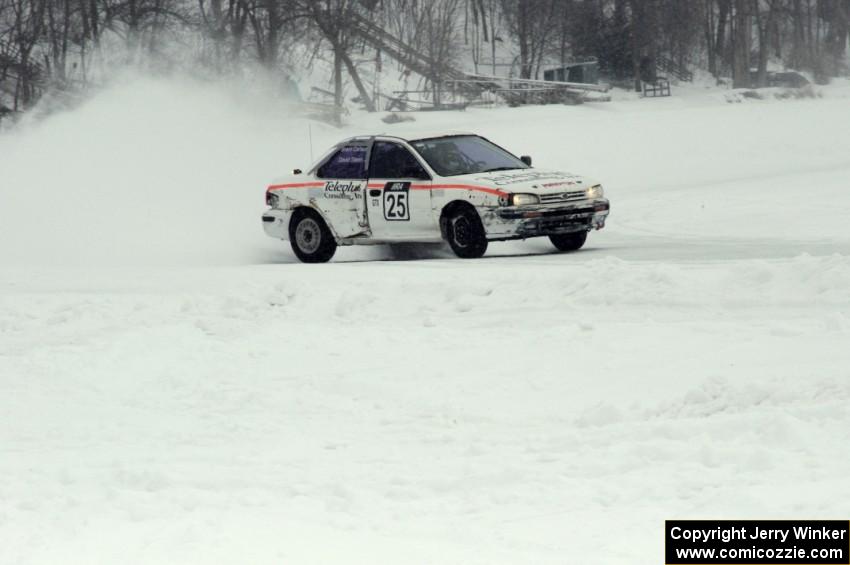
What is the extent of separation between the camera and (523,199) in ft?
44.5

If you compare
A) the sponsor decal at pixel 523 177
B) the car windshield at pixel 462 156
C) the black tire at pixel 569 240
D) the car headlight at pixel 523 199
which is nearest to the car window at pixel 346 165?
the car windshield at pixel 462 156

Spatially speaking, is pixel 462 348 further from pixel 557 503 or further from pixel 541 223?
pixel 541 223

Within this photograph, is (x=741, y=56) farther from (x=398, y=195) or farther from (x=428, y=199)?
(x=428, y=199)

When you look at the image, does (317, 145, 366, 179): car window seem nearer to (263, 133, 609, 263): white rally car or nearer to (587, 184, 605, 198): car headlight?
(263, 133, 609, 263): white rally car

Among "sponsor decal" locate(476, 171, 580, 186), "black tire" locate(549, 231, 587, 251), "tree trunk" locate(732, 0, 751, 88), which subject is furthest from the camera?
"tree trunk" locate(732, 0, 751, 88)

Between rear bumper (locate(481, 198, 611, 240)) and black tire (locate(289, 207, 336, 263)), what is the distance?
215cm

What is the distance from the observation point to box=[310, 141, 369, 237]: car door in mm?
14672

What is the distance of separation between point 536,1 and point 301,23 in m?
17.5

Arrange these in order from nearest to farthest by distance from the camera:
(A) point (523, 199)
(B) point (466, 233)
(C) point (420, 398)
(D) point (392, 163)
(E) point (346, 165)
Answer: (C) point (420, 398)
(A) point (523, 199)
(B) point (466, 233)
(D) point (392, 163)
(E) point (346, 165)

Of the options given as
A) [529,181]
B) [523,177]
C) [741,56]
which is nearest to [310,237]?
[523,177]

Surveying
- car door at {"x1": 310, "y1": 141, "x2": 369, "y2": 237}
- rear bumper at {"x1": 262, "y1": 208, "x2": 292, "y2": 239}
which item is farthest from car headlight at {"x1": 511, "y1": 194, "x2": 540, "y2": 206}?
rear bumper at {"x1": 262, "y1": 208, "x2": 292, "y2": 239}

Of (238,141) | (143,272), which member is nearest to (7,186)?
(238,141)

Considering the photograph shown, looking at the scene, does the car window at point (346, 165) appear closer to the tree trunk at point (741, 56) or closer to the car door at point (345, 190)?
the car door at point (345, 190)

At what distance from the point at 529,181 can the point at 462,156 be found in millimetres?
954
